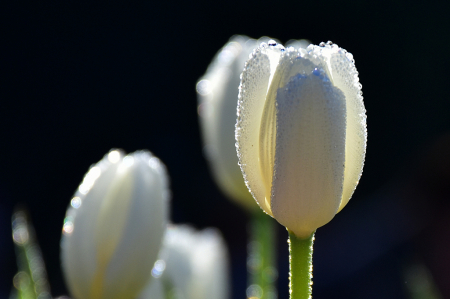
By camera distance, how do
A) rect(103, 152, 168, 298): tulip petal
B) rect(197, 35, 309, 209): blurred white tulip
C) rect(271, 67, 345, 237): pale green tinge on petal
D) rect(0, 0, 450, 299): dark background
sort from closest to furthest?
rect(271, 67, 345, 237): pale green tinge on petal, rect(103, 152, 168, 298): tulip petal, rect(197, 35, 309, 209): blurred white tulip, rect(0, 0, 450, 299): dark background

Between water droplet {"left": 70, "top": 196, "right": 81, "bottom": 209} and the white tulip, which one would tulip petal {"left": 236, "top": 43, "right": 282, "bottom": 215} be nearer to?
the white tulip

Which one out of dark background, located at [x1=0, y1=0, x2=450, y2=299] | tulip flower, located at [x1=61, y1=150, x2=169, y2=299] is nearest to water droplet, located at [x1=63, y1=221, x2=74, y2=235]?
tulip flower, located at [x1=61, y1=150, x2=169, y2=299]

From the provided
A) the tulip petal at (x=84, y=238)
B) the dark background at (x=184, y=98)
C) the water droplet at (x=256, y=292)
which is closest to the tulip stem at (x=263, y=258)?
the water droplet at (x=256, y=292)

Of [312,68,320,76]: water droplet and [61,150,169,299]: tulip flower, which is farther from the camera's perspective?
[61,150,169,299]: tulip flower

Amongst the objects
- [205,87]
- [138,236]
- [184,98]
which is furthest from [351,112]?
[184,98]

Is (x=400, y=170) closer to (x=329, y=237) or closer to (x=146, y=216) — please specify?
(x=329, y=237)

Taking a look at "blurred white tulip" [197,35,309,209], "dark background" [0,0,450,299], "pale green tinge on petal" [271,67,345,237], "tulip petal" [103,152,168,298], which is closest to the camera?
"pale green tinge on petal" [271,67,345,237]
